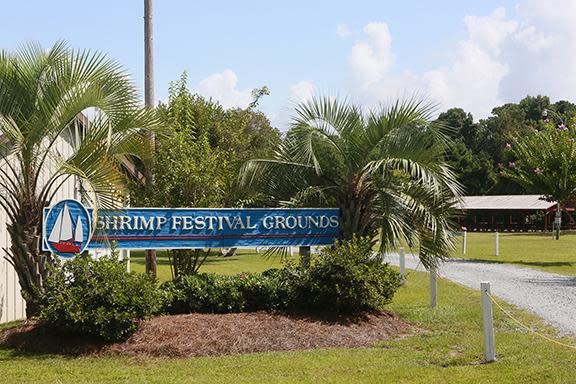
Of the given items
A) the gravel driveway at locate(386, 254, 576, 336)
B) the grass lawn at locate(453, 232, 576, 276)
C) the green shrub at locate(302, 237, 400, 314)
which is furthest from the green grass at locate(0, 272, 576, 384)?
the grass lawn at locate(453, 232, 576, 276)

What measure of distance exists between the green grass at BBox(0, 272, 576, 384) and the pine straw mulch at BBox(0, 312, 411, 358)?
294mm

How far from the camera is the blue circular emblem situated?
1010 centimetres

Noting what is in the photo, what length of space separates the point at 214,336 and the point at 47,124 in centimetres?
362

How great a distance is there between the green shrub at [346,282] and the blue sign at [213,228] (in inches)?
35.1

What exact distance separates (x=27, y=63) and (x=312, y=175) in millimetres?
5005

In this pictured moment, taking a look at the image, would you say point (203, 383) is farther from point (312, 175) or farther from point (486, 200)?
point (486, 200)

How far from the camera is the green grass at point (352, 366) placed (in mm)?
7883

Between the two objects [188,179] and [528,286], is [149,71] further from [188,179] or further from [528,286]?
[528,286]

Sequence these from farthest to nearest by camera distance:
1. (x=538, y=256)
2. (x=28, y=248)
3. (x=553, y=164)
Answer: (x=538, y=256), (x=553, y=164), (x=28, y=248)

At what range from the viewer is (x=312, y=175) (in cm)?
1265

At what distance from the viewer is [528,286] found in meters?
17.0

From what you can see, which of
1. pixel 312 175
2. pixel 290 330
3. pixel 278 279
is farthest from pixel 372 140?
pixel 290 330

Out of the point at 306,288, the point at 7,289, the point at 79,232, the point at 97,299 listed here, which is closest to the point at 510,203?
the point at 306,288

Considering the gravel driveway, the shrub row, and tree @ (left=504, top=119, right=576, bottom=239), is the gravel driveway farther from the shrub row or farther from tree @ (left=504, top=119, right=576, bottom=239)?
tree @ (left=504, top=119, right=576, bottom=239)
